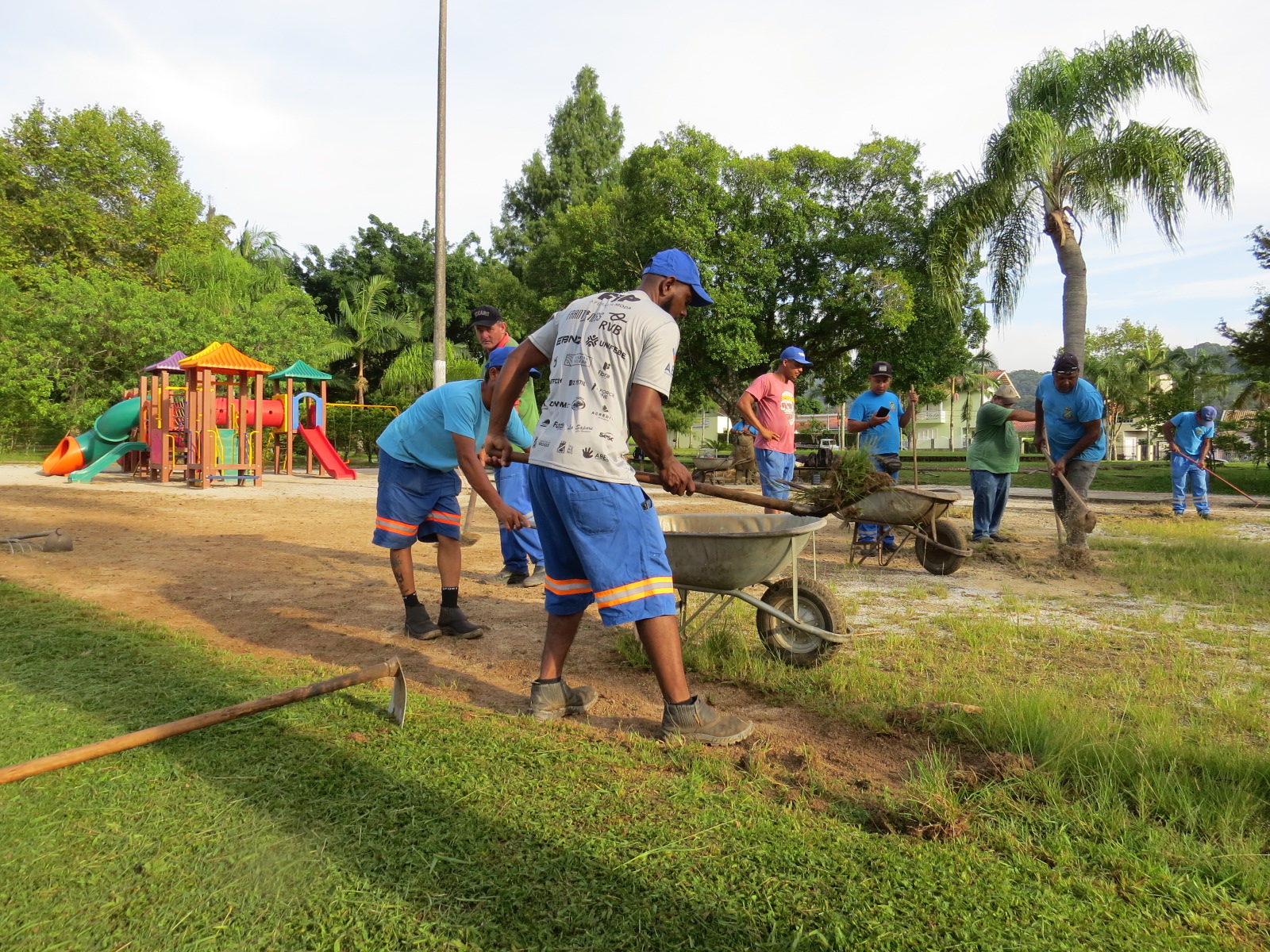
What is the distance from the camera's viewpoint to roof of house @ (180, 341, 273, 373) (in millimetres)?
15320

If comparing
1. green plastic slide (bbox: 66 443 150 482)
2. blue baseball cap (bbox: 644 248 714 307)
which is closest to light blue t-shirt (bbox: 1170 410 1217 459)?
blue baseball cap (bbox: 644 248 714 307)

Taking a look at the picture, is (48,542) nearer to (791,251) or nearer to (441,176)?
(441,176)

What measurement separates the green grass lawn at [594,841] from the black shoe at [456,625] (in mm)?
1397

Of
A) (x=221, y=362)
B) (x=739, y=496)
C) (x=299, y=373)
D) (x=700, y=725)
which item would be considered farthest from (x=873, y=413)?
(x=299, y=373)

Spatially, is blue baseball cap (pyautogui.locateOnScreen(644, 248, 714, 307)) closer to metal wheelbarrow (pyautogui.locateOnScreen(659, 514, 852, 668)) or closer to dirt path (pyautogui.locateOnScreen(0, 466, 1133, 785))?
metal wheelbarrow (pyautogui.locateOnScreen(659, 514, 852, 668))

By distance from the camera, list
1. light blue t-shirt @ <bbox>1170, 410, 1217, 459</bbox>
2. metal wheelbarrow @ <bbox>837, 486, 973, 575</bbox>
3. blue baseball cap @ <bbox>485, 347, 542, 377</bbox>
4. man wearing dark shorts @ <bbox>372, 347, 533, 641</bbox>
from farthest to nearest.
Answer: light blue t-shirt @ <bbox>1170, 410, 1217, 459</bbox> < metal wheelbarrow @ <bbox>837, 486, 973, 575</bbox> < blue baseball cap @ <bbox>485, 347, 542, 377</bbox> < man wearing dark shorts @ <bbox>372, 347, 533, 641</bbox>

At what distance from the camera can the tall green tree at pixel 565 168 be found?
40875 millimetres

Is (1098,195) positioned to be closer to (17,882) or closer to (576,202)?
(17,882)

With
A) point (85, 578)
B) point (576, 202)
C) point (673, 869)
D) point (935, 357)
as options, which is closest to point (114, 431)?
point (85, 578)

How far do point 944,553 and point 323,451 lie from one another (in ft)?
51.2

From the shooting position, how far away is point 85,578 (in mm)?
6312

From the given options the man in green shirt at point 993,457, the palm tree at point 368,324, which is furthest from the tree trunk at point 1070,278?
the palm tree at point 368,324

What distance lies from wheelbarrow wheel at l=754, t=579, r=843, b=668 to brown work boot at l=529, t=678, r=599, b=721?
1.16 metres

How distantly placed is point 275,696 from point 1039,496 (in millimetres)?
15186
